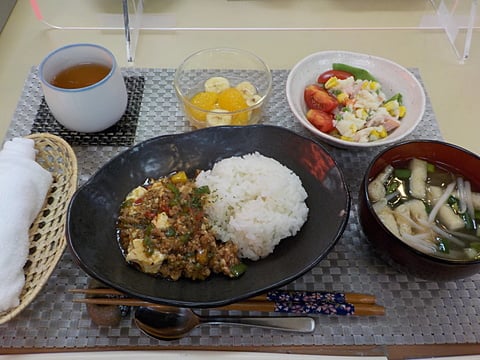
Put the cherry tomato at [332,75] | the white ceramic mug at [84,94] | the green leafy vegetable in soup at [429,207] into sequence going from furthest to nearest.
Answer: the cherry tomato at [332,75] → the white ceramic mug at [84,94] → the green leafy vegetable in soup at [429,207]

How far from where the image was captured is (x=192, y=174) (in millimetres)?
1378

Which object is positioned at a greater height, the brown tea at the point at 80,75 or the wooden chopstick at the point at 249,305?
the brown tea at the point at 80,75

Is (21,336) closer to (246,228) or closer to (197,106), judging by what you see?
(246,228)

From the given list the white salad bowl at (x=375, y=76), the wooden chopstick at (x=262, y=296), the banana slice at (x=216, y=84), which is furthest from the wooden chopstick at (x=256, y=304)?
the banana slice at (x=216, y=84)

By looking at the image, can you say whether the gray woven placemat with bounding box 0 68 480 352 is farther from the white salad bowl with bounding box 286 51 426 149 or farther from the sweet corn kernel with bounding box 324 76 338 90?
the sweet corn kernel with bounding box 324 76 338 90

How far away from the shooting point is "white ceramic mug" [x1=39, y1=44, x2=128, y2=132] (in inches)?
54.7

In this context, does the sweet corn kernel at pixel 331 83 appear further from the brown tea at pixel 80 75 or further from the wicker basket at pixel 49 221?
the wicker basket at pixel 49 221

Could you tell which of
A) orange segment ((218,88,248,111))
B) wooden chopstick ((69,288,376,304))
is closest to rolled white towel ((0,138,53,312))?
wooden chopstick ((69,288,376,304))

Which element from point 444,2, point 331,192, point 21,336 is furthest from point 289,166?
point 444,2

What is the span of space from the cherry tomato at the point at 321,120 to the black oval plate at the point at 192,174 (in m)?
0.17

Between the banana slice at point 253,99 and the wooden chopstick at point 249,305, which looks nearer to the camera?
the wooden chopstick at point 249,305

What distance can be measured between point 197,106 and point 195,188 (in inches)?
15.8

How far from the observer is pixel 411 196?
50.0 inches

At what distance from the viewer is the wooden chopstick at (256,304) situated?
3.54 feet
